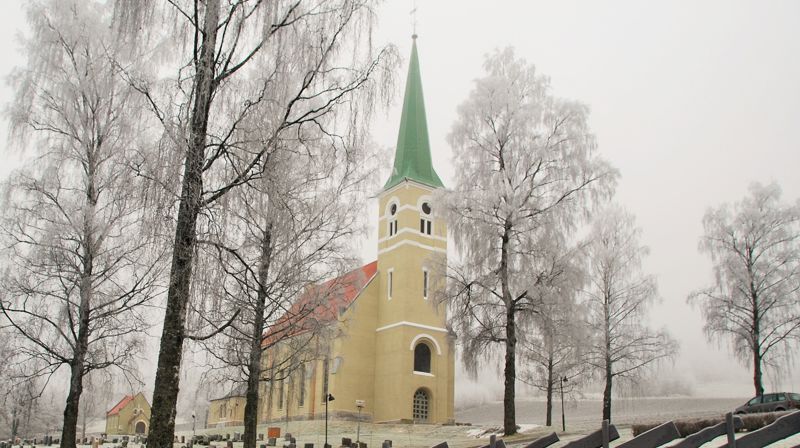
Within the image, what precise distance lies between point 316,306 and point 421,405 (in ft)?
81.9

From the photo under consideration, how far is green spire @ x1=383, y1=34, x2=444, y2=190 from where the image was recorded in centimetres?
4469

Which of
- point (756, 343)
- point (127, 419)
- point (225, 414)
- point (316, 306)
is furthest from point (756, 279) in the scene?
→ point (127, 419)

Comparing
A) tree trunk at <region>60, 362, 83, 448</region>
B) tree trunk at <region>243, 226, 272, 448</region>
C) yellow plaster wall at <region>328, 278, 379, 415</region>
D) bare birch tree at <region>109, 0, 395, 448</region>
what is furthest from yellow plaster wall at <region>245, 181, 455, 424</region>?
bare birch tree at <region>109, 0, 395, 448</region>

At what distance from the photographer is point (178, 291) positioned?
8805 millimetres

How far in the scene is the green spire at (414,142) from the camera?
1759 inches

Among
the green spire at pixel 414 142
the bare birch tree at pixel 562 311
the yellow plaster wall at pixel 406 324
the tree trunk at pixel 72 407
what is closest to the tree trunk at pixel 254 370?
the tree trunk at pixel 72 407

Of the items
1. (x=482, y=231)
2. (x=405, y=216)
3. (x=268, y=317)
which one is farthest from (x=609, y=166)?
(x=405, y=216)

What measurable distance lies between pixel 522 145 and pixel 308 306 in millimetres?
9451

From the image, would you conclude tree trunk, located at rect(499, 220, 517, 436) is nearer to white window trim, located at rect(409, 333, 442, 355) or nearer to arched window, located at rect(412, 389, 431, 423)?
white window trim, located at rect(409, 333, 442, 355)

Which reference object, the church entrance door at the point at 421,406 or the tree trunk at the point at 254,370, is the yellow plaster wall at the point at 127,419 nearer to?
the church entrance door at the point at 421,406

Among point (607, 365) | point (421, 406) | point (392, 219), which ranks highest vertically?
point (392, 219)

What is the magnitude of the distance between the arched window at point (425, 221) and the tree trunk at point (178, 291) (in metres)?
34.6

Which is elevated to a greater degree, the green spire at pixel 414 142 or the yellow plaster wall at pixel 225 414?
the green spire at pixel 414 142

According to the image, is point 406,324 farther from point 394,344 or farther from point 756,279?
point 756,279
